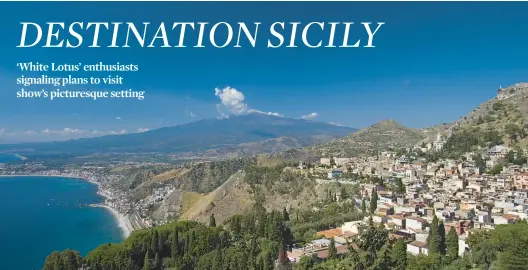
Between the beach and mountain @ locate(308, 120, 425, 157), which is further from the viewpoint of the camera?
mountain @ locate(308, 120, 425, 157)

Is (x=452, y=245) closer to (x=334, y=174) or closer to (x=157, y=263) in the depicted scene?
(x=157, y=263)

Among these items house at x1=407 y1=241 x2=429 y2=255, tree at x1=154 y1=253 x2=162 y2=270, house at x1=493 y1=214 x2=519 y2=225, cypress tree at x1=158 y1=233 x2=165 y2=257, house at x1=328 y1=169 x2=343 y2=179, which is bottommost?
tree at x1=154 y1=253 x2=162 y2=270

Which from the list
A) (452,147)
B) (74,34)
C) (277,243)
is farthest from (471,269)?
(452,147)

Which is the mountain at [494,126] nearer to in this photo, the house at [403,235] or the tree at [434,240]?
the house at [403,235]

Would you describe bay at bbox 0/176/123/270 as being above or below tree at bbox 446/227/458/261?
below

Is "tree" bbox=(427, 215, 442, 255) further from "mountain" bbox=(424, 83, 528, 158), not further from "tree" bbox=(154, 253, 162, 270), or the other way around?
"mountain" bbox=(424, 83, 528, 158)

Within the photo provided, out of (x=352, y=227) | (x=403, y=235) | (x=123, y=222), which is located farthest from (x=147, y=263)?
(x=123, y=222)

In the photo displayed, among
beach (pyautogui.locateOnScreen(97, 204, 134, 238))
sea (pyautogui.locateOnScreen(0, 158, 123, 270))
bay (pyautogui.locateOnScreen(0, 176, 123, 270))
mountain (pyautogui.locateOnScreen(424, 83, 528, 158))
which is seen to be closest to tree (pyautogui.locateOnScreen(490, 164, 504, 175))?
mountain (pyautogui.locateOnScreen(424, 83, 528, 158))

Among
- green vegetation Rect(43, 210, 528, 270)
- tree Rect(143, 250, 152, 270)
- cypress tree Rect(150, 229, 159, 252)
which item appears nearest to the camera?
green vegetation Rect(43, 210, 528, 270)

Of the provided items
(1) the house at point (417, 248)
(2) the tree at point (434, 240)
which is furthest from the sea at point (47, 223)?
(2) the tree at point (434, 240)
